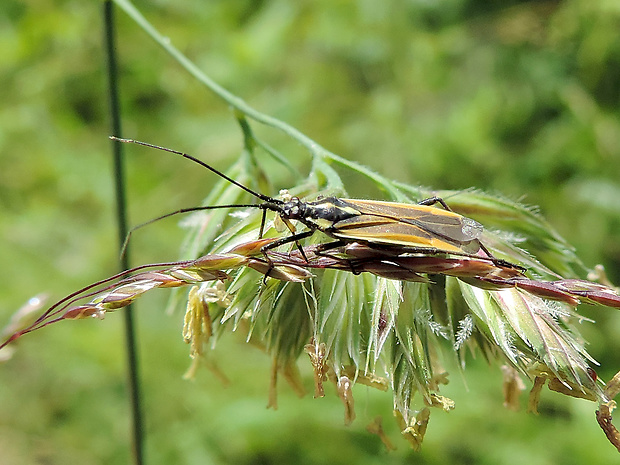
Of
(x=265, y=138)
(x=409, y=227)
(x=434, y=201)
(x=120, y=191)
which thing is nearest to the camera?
(x=409, y=227)

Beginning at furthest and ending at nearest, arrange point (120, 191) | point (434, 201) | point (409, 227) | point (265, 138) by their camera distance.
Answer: point (265, 138)
point (120, 191)
point (434, 201)
point (409, 227)

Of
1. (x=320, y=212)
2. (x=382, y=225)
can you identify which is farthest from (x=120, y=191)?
(x=382, y=225)

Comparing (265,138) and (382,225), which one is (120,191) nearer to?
(382,225)

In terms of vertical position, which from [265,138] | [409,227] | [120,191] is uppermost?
[265,138]

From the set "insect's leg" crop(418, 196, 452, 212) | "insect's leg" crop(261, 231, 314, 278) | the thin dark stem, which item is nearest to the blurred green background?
the thin dark stem

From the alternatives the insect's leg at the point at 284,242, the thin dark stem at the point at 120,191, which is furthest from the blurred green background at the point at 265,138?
the insect's leg at the point at 284,242

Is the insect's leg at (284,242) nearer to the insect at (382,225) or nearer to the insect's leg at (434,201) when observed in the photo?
the insect at (382,225)
